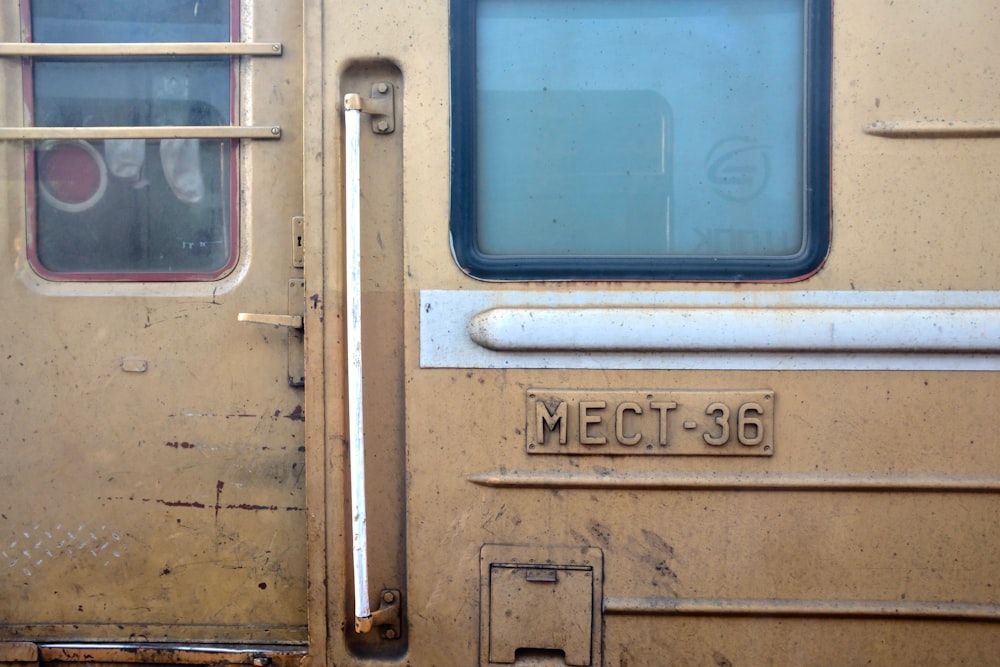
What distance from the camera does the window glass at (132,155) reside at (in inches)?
73.5

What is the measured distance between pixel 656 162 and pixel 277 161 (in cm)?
87

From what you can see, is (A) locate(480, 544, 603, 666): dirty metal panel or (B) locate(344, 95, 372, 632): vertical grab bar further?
(A) locate(480, 544, 603, 666): dirty metal panel

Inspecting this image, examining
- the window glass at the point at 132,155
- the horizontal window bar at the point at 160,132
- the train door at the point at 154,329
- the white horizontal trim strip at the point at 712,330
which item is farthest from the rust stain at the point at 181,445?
the horizontal window bar at the point at 160,132

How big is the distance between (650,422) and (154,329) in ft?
3.80

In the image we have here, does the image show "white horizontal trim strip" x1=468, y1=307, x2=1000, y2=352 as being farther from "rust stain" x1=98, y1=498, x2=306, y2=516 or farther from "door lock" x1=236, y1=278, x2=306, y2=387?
"rust stain" x1=98, y1=498, x2=306, y2=516

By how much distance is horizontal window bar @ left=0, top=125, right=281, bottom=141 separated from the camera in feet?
6.07

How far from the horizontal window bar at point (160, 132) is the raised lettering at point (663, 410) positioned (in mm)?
1054

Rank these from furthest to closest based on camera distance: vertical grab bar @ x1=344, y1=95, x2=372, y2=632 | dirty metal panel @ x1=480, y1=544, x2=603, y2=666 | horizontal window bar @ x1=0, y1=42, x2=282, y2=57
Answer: horizontal window bar @ x1=0, y1=42, x2=282, y2=57, dirty metal panel @ x1=480, y1=544, x2=603, y2=666, vertical grab bar @ x1=344, y1=95, x2=372, y2=632

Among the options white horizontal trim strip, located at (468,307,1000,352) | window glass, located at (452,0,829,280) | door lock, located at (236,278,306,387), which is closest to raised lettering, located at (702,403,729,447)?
white horizontal trim strip, located at (468,307,1000,352)

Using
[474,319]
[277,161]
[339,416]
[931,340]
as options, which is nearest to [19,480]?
[339,416]

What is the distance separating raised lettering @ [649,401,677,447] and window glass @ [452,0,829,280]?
0.90ft

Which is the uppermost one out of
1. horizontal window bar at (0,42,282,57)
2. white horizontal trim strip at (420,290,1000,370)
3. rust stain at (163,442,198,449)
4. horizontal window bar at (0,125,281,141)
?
horizontal window bar at (0,42,282,57)

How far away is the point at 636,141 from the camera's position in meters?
1.72

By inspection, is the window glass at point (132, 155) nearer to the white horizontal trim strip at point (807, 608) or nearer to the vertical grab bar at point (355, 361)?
the vertical grab bar at point (355, 361)
